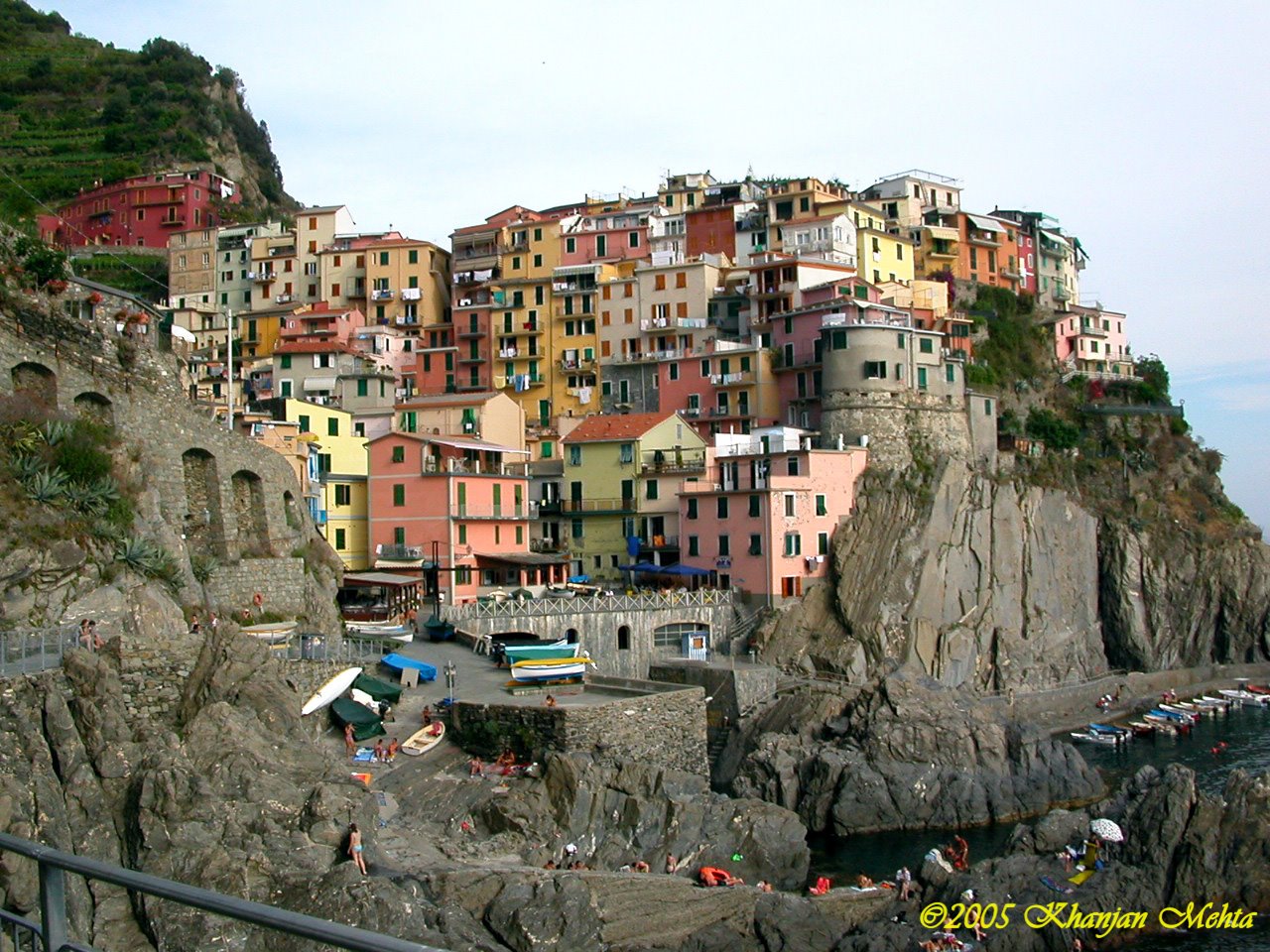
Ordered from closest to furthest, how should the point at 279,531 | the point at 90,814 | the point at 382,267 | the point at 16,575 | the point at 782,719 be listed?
1. the point at 90,814
2. the point at 16,575
3. the point at 279,531
4. the point at 782,719
5. the point at 382,267

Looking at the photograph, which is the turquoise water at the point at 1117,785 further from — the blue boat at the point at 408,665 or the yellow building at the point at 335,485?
the yellow building at the point at 335,485

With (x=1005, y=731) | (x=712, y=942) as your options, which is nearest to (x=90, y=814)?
(x=712, y=942)

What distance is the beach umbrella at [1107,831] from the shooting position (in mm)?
28781

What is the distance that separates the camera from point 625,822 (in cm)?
2850

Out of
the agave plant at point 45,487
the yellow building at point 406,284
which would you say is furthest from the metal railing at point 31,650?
the yellow building at point 406,284

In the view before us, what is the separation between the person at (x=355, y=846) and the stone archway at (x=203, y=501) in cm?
1626

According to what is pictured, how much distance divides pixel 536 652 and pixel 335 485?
17.7m

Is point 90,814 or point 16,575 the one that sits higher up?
point 16,575

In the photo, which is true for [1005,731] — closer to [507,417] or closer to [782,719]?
[782,719]

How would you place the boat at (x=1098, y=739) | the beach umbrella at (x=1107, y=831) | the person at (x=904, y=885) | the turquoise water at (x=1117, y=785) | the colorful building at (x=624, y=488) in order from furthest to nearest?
the colorful building at (x=624, y=488), the boat at (x=1098, y=739), the beach umbrella at (x=1107, y=831), the person at (x=904, y=885), the turquoise water at (x=1117, y=785)

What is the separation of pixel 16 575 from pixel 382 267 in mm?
57082

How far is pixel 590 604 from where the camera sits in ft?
157

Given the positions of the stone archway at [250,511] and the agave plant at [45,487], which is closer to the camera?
the agave plant at [45,487]

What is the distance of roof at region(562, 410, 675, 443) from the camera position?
59.7 m
